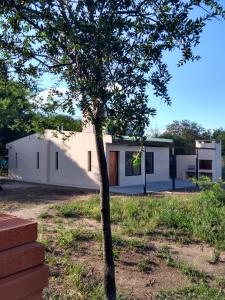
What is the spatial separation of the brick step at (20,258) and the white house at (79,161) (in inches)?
878

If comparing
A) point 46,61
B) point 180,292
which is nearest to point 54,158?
point 180,292

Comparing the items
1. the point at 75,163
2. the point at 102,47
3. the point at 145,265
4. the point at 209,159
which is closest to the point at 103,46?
the point at 102,47

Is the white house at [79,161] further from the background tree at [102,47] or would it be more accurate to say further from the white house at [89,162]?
the background tree at [102,47]

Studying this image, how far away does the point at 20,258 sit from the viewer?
2.11m

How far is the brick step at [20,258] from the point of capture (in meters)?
2.04

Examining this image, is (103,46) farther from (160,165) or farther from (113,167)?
(160,165)

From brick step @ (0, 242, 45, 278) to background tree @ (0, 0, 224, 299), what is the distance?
4.81 feet

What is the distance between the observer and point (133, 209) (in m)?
14.0

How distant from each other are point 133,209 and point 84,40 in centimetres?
1099

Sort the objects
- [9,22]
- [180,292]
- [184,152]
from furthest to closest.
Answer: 1. [184,152]
2. [180,292]
3. [9,22]

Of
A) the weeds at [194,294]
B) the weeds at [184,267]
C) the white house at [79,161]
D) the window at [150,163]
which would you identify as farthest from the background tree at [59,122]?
the window at [150,163]

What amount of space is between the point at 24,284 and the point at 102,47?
1.84 metres

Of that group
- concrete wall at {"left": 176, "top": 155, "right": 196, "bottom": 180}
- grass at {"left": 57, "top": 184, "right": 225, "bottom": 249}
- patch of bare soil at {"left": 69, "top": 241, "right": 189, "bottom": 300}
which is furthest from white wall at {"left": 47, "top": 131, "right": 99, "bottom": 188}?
patch of bare soil at {"left": 69, "top": 241, "right": 189, "bottom": 300}

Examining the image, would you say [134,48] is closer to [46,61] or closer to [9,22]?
[46,61]
